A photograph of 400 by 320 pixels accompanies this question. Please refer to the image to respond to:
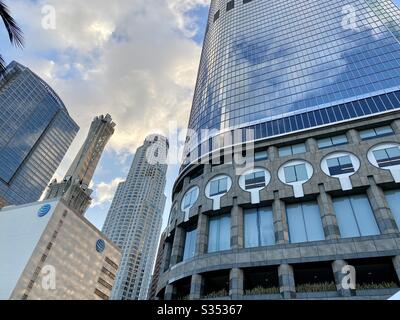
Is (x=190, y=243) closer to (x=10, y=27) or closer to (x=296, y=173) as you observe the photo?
(x=296, y=173)

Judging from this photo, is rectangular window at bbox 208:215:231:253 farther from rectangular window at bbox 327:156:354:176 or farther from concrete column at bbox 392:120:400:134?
concrete column at bbox 392:120:400:134

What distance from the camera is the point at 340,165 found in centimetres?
3684

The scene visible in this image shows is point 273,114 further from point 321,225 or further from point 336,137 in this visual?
point 321,225

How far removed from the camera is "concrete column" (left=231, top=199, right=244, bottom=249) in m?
35.6

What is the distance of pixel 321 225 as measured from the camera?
3369 cm

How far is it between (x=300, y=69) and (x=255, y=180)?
86.0 feet

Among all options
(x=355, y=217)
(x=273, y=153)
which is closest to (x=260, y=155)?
(x=273, y=153)

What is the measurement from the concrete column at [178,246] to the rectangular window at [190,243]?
0.61m

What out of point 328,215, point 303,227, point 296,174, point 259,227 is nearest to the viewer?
point 328,215

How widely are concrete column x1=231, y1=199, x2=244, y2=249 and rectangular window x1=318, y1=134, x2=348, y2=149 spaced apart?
14774 mm

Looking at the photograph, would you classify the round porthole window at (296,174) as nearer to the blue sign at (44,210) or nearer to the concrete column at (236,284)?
the concrete column at (236,284)

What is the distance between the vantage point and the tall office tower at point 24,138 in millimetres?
164000

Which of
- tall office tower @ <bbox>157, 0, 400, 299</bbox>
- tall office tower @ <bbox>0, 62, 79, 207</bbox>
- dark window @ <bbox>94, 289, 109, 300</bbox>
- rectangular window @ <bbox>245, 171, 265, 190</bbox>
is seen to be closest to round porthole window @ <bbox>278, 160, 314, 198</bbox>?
Answer: tall office tower @ <bbox>157, 0, 400, 299</bbox>

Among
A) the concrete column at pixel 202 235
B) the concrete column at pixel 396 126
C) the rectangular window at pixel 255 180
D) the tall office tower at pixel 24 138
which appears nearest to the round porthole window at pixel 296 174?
the rectangular window at pixel 255 180
